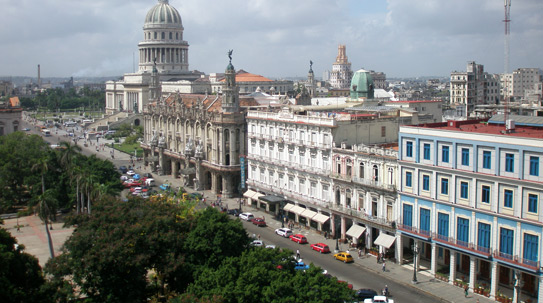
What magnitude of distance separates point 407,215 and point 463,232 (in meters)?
6.85

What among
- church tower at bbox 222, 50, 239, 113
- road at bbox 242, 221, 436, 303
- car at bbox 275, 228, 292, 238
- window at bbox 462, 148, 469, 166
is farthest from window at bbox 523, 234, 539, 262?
church tower at bbox 222, 50, 239, 113

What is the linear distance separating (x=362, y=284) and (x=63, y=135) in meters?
145

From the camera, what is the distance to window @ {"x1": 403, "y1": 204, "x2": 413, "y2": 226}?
2226 inches

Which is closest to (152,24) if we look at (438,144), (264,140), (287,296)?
(264,140)

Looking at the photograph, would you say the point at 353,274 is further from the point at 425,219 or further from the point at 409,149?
the point at 409,149

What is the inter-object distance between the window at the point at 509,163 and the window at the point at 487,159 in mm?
1515

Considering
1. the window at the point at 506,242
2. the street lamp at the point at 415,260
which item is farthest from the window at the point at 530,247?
the street lamp at the point at 415,260

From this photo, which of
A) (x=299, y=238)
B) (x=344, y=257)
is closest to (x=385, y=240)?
(x=344, y=257)

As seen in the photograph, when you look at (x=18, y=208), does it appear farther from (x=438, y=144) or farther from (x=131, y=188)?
(x=438, y=144)

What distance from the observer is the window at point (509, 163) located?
47406 millimetres

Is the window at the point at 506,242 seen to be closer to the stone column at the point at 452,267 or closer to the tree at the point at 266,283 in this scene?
the stone column at the point at 452,267

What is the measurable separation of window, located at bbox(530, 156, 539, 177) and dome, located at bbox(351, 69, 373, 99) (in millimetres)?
49253

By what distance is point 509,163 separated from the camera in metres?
47.7

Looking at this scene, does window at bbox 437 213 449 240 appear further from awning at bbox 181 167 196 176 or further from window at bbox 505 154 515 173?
awning at bbox 181 167 196 176
